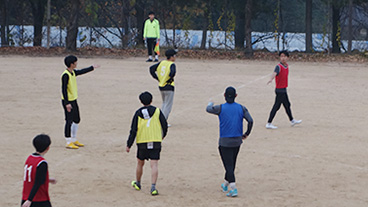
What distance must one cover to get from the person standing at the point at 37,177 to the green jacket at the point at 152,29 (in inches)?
764

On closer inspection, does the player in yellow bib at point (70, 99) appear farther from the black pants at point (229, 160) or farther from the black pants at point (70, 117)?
the black pants at point (229, 160)

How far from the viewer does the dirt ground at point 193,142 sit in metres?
9.58

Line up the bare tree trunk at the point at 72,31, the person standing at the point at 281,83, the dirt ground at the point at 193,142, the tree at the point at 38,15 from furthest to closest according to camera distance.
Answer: the tree at the point at 38,15 → the bare tree trunk at the point at 72,31 → the person standing at the point at 281,83 → the dirt ground at the point at 193,142

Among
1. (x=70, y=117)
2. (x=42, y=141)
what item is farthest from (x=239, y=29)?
(x=42, y=141)

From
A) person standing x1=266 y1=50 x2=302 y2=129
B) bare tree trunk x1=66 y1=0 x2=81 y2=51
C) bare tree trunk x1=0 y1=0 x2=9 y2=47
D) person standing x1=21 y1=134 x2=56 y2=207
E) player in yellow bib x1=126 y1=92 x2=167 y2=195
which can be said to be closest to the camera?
person standing x1=21 y1=134 x2=56 y2=207

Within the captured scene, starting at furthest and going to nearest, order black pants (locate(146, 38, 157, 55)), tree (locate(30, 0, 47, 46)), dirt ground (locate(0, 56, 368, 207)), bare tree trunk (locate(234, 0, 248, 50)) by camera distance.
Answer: bare tree trunk (locate(234, 0, 248, 50)) → tree (locate(30, 0, 47, 46)) → black pants (locate(146, 38, 157, 55)) → dirt ground (locate(0, 56, 368, 207))

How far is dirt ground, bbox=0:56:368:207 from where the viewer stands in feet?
31.4

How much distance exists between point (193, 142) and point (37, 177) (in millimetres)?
6762

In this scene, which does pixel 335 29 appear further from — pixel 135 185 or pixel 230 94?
pixel 135 185

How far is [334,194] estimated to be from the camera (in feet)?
31.6

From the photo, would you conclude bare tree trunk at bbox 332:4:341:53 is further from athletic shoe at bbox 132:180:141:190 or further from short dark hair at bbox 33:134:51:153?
short dark hair at bbox 33:134:51:153

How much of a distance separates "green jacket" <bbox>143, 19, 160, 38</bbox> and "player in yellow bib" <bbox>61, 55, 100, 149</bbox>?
13.8m

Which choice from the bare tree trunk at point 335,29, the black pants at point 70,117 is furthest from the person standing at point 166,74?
the bare tree trunk at point 335,29

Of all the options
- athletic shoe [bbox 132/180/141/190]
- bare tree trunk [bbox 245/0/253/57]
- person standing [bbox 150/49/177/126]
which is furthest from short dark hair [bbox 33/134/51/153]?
bare tree trunk [bbox 245/0/253/57]
